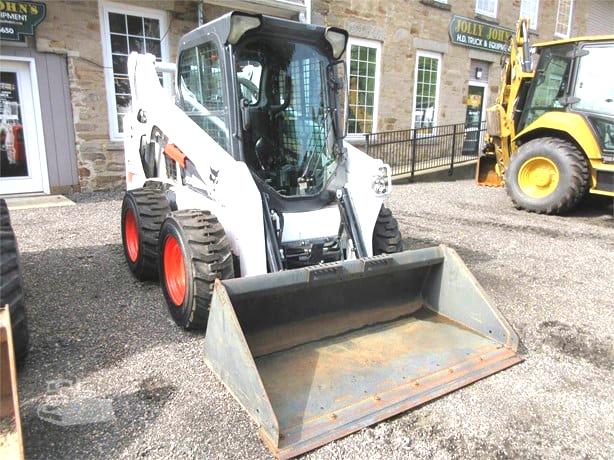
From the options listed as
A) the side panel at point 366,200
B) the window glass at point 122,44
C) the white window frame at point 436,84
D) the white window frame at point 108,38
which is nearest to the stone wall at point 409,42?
the white window frame at point 436,84

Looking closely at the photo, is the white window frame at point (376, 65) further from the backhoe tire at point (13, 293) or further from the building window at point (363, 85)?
the backhoe tire at point (13, 293)

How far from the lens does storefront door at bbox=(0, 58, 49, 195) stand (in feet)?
24.4

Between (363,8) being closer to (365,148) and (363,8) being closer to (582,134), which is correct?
(365,148)

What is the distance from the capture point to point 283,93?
382 cm

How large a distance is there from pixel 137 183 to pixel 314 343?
2.97 meters

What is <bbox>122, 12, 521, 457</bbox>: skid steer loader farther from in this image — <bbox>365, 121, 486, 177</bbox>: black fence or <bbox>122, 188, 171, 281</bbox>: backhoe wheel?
<bbox>365, 121, 486, 177</bbox>: black fence

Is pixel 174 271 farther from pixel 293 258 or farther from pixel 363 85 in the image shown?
pixel 363 85

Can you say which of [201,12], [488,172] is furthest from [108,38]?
[488,172]

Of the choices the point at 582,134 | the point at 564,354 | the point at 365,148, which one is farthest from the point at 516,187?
the point at 564,354

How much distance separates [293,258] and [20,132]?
6.38 meters

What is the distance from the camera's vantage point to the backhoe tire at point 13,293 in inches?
107

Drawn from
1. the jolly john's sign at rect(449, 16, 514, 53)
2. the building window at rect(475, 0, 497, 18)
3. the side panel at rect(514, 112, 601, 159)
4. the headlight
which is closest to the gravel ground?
the headlight

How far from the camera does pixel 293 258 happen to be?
343cm

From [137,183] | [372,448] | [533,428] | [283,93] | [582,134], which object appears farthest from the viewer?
[582,134]
